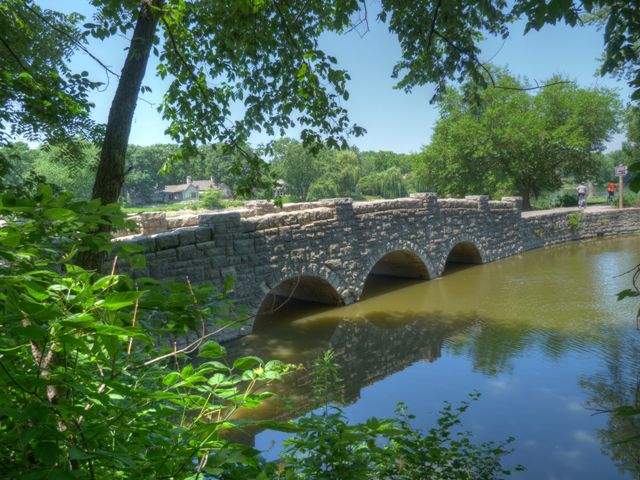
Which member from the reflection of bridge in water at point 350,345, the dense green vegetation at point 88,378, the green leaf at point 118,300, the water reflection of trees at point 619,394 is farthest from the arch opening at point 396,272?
the green leaf at point 118,300

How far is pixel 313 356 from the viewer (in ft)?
22.6

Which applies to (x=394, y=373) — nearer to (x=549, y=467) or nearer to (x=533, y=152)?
(x=549, y=467)

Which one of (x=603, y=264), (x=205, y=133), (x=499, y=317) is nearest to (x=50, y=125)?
(x=205, y=133)

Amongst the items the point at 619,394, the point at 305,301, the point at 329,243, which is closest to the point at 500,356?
the point at 619,394

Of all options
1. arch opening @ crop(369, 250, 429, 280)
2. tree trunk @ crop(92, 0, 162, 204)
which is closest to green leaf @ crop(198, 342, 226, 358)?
tree trunk @ crop(92, 0, 162, 204)

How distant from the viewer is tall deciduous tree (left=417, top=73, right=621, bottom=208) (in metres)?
22.1

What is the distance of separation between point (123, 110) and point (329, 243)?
5.74m

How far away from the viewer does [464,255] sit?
543 inches

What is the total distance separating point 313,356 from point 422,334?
6.58 feet

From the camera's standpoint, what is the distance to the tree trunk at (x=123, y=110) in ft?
11.4

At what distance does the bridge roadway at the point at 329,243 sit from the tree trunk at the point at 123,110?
1.12 metres

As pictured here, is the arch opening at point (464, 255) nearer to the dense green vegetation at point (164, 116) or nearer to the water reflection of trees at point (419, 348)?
the water reflection of trees at point (419, 348)

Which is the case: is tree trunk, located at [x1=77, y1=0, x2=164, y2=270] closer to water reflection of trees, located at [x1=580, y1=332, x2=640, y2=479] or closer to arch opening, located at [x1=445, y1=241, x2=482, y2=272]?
water reflection of trees, located at [x1=580, y1=332, x2=640, y2=479]

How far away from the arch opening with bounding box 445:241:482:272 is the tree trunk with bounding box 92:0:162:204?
10841mm
